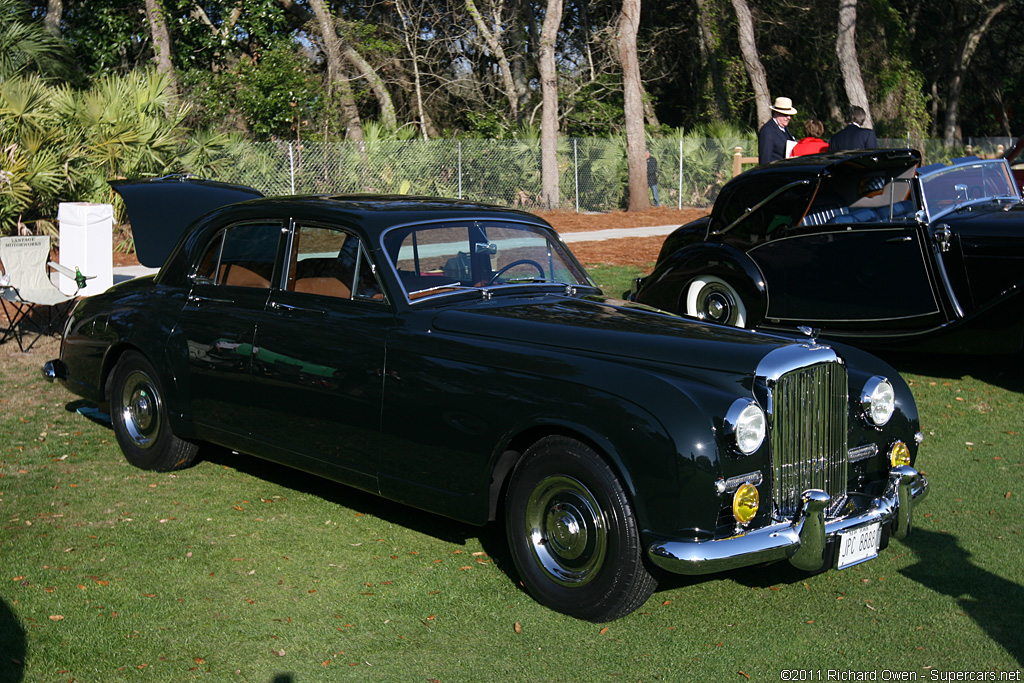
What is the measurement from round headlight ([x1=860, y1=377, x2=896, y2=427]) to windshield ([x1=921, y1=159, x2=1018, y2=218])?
4264mm

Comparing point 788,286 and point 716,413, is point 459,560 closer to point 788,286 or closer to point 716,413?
point 716,413

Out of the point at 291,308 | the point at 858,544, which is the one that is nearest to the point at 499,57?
the point at 291,308

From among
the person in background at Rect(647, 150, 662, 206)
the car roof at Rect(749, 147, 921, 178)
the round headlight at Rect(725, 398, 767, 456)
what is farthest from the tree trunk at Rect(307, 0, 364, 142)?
the round headlight at Rect(725, 398, 767, 456)

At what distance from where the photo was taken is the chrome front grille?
419 cm

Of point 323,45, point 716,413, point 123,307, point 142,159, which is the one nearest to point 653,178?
point 323,45

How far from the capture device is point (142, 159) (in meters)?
16.1

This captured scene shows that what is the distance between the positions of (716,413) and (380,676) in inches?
66.0

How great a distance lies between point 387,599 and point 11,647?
1551 millimetres

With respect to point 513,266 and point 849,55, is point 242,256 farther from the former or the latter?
point 849,55

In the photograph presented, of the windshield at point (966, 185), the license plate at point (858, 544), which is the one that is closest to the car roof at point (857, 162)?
the windshield at point (966, 185)

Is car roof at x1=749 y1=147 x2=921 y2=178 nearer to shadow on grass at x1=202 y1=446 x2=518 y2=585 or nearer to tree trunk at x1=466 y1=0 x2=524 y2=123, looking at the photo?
shadow on grass at x1=202 y1=446 x2=518 y2=585

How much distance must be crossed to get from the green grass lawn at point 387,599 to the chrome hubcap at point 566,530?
8.7 inches

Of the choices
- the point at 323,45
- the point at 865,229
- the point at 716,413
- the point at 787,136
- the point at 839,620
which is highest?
the point at 323,45

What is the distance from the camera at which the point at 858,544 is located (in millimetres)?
4273
